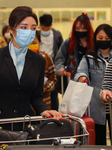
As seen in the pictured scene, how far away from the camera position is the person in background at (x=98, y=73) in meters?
3.35

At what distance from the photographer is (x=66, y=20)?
952 centimetres

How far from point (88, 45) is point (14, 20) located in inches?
82.8

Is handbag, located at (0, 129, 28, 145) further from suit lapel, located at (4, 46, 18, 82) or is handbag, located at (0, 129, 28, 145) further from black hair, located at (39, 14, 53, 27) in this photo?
black hair, located at (39, 14, 53, 27)

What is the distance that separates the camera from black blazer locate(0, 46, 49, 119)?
2.27 m

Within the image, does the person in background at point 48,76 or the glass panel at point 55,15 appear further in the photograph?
the glass panel at point 55,15

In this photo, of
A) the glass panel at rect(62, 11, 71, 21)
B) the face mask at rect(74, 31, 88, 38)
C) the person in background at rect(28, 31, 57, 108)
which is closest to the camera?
the person in background at rect(28, 31, 57, 108)

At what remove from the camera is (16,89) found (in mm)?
2289

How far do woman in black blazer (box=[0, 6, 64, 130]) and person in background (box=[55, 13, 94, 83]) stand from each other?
5.58ft

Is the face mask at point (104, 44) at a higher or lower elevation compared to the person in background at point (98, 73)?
higher

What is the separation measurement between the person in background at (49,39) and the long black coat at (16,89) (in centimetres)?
270

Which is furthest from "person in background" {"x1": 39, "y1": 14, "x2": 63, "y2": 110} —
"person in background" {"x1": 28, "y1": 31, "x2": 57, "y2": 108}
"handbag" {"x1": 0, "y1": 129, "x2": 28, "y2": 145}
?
"handbag" {"x1": 0, "y1": 129, "x2": 28, "y2": 145}

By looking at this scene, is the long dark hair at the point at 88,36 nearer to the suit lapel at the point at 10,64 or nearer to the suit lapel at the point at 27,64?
the suit lapel at the point at 27,64

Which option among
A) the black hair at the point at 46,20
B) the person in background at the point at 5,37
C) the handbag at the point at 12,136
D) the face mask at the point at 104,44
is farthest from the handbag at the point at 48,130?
the person in background at the point at 5,37

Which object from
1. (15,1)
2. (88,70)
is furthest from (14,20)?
(15,1)
